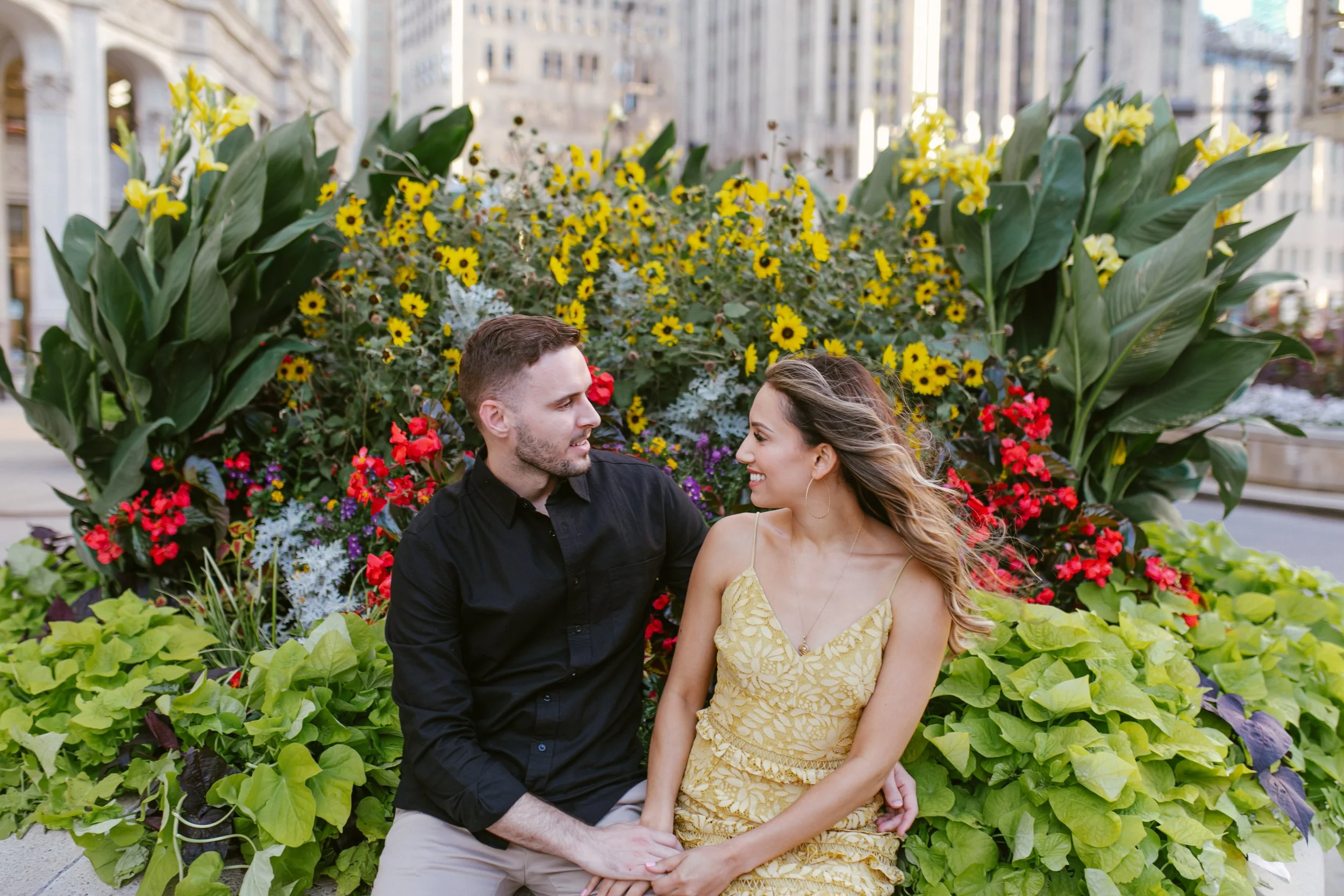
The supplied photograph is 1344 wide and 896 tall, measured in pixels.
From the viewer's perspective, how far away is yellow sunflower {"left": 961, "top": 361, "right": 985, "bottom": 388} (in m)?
3.02

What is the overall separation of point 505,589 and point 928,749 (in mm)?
978

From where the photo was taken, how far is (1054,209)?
3357 mm

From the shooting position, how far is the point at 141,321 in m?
3.11

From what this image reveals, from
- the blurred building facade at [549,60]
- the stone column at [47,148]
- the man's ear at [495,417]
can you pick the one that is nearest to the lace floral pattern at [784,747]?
the man's ear at [495,417]

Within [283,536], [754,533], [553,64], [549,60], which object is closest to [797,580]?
[754,533]

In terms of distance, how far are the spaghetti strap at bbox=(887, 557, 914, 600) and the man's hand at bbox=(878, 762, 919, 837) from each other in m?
0.34

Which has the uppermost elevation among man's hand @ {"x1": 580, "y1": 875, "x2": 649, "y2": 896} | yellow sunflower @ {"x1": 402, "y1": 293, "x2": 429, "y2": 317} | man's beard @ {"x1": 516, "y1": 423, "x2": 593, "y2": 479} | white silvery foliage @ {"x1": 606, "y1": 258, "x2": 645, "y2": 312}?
white silvery foliage @ {"x1": 606, "y1": 258, "x2": 645, "y2": 312}

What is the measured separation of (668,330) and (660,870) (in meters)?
1.75

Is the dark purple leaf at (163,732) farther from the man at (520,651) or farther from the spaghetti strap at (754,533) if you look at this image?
the spaghetti strap at (754,533)

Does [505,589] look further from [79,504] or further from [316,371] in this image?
[79,504]

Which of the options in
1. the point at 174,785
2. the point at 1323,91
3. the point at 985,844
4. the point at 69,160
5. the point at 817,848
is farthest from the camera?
the point at 69,160

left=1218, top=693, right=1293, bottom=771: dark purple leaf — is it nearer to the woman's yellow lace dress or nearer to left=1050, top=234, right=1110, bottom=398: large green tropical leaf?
the woman's yellow lace dress

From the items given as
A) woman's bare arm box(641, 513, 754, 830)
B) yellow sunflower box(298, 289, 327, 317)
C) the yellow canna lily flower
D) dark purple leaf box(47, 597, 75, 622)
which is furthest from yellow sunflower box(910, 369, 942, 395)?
dark purple leaf box(47, 597, 75, 622)

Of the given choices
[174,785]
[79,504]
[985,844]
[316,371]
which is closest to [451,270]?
[316,371]
